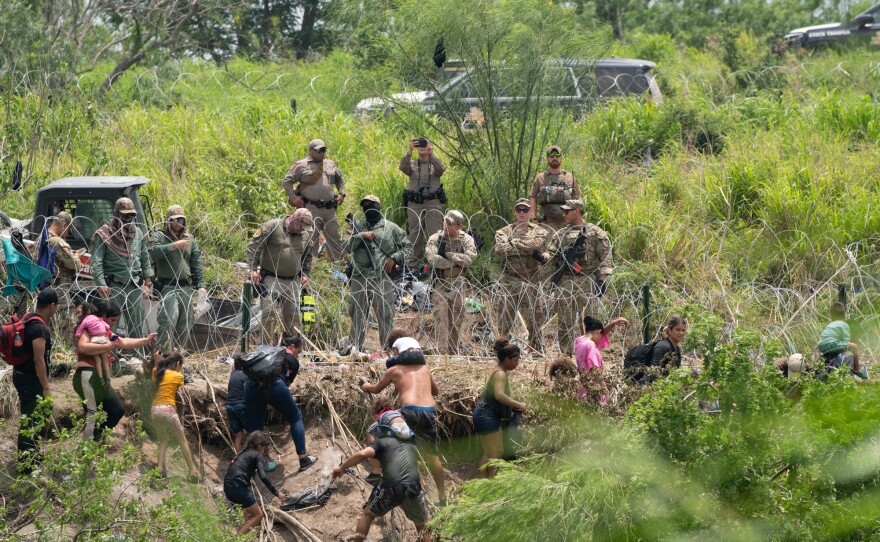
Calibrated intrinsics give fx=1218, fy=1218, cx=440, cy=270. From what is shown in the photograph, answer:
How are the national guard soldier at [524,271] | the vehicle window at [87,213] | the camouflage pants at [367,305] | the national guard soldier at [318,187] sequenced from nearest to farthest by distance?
the camouflage pants at [367,305], the national guard soldier at [524,271], the vehicle window at [87,213], the national guard soldier at [318,187]

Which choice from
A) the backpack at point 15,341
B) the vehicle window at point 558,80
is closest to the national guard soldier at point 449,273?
the vehicle window at point 558,80

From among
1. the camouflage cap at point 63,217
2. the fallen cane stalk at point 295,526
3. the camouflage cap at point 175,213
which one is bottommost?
the fallen cane stalk at point 295,526

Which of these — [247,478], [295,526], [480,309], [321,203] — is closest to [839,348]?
[480,309]

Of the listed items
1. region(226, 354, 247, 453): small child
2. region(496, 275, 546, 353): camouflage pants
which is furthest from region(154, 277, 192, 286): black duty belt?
region(496, 275, 546, 353): camouflage pants

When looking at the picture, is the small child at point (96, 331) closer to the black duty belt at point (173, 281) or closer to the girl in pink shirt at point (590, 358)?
the black duty belt at point (173, 281)

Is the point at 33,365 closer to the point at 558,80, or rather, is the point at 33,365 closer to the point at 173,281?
the point at 173,281

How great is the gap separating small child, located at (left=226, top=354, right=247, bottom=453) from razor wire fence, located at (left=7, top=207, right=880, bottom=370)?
0.90 meters

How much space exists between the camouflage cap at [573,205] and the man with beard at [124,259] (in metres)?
3.84

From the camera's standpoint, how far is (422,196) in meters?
12.5

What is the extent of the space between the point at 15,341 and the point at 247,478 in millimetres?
1879

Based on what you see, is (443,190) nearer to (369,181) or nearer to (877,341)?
(369,181)

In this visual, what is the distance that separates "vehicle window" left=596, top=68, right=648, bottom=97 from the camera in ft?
54.6

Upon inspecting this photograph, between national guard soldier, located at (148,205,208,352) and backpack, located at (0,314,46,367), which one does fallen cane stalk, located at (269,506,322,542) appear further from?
backpack, located at (0,314,46,367)

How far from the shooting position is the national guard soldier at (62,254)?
1020cm
